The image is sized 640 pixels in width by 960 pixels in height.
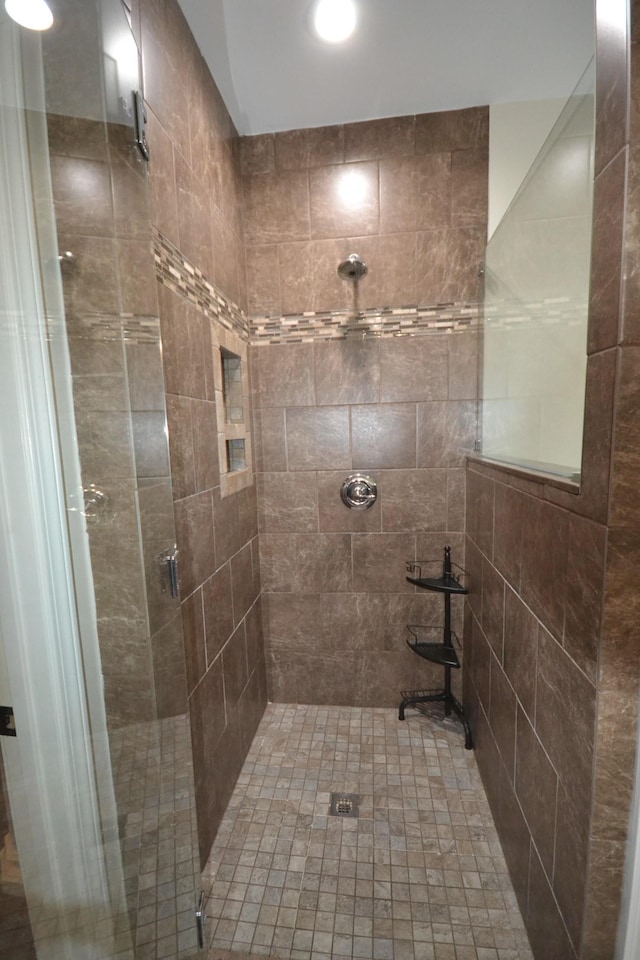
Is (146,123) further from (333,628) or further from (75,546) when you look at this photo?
(333,628)

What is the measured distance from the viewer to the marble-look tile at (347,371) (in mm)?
1792

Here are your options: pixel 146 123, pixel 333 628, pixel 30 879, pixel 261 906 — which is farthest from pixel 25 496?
pixel 333 628

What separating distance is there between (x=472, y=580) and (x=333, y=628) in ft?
2.50

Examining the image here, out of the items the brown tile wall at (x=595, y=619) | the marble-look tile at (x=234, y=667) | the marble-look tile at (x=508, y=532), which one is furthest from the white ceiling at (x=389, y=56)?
the marble-look tile at (x=234, y=667)

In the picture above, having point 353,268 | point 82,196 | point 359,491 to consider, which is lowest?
point 359,491

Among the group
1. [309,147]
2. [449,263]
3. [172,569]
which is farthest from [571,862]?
[309,147]

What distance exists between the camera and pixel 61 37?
0.70 metres

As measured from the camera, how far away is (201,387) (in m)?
1.32

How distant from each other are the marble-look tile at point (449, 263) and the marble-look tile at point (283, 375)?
0.63m

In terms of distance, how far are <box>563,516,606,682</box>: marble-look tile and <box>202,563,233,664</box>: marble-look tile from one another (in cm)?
110

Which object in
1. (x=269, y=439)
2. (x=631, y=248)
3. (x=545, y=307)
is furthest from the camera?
(x=269, y=439)

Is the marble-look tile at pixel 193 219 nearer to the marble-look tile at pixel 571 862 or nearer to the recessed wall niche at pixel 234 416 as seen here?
the recessed wall niche at pixel 234 416

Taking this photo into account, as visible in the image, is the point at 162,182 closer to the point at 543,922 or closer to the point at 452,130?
the point at 452,130

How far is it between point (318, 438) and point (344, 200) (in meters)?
1.13
